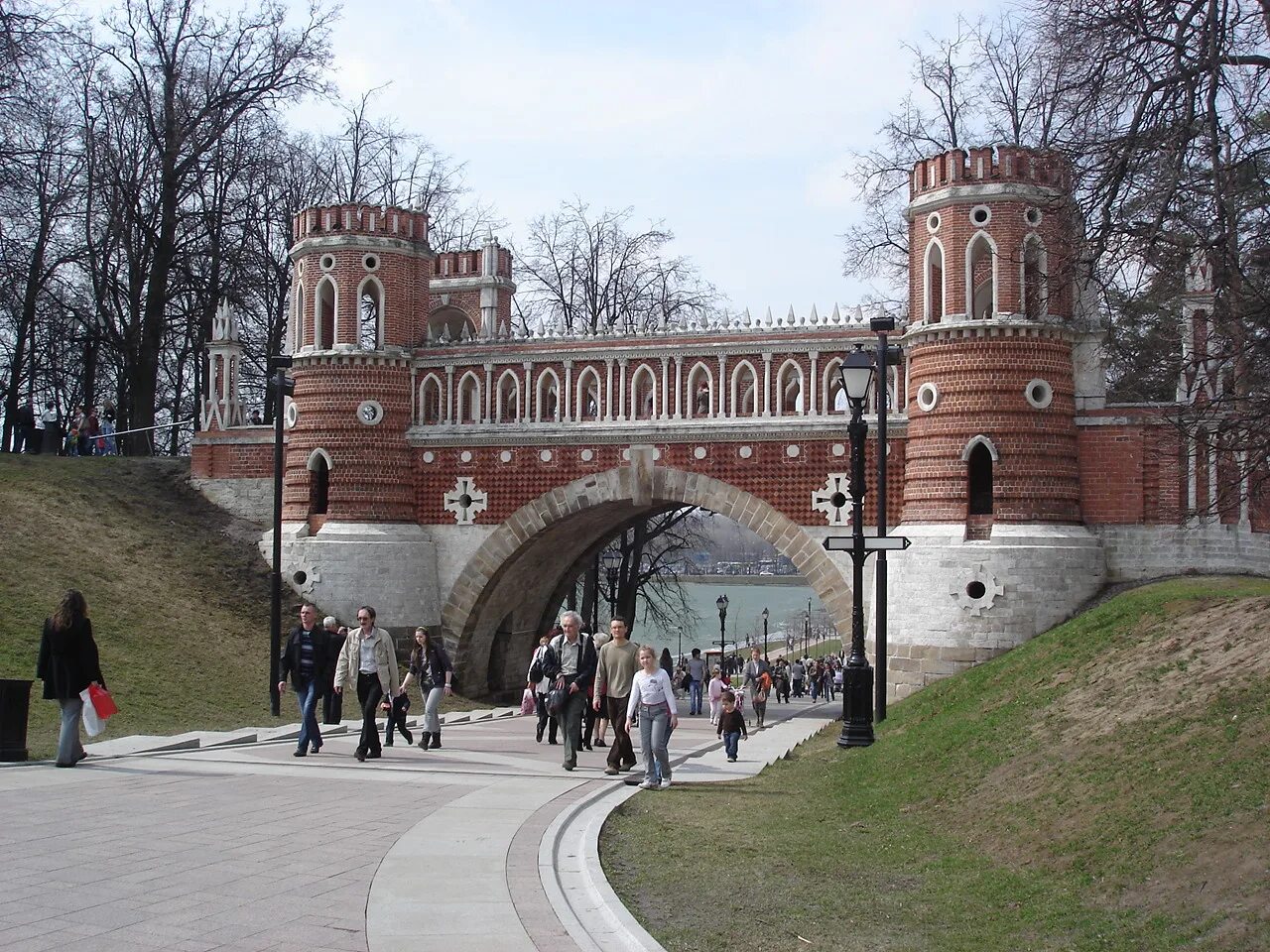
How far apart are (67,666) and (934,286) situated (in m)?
14.4

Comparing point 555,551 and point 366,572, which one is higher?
point 555,551

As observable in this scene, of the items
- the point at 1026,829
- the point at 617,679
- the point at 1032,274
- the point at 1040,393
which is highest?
the point at 1032,274

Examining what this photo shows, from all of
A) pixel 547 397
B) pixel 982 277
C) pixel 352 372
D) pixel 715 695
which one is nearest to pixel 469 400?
pixel 547 397

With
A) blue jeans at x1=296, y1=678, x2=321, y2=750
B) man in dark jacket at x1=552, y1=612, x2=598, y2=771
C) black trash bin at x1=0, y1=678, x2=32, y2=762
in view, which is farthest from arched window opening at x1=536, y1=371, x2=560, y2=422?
black trash bin at x1=0, y1=678, x2=32, y2=762

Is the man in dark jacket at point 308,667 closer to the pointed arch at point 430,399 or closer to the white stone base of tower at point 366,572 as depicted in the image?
the white stone base of tower at point 366,572

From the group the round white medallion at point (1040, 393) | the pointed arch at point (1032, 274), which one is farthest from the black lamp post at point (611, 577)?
the pointed arch at point (1032, 274)

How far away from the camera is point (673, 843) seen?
908cm

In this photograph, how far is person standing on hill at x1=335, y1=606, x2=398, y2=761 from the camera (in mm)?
13258

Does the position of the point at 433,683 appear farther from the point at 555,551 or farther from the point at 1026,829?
the point at 555,551

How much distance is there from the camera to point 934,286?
2125 cm

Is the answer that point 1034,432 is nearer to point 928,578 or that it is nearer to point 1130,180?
point 928,578

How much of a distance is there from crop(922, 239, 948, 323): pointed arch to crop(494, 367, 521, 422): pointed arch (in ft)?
25.8

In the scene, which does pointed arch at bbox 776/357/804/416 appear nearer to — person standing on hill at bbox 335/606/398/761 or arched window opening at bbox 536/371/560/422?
arched window opening at bbox 536/371/560/422

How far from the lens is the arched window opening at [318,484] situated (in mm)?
25484
